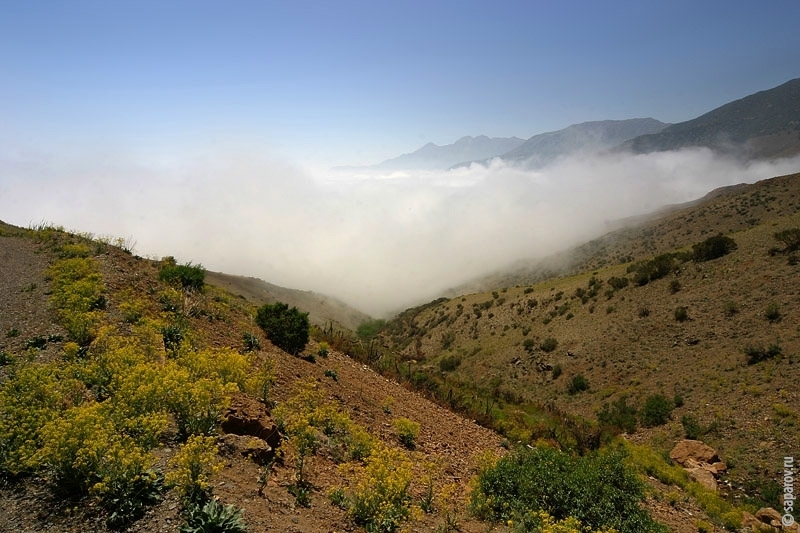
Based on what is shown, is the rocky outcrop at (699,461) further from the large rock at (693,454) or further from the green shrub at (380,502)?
the green shrub at (380,502)

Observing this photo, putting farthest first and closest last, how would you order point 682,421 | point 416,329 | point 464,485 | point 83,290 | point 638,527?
point 416,329 → point 682,421 → point 83,290 → point 464,485 → point 638,527

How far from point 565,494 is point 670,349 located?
2708 centimetres

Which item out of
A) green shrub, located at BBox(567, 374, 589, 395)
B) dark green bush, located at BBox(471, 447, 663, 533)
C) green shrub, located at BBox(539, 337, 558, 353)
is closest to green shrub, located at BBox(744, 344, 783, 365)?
green shrub, located at BBox(567, 374, 589, 395)

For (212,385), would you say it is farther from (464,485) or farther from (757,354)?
(757,354)

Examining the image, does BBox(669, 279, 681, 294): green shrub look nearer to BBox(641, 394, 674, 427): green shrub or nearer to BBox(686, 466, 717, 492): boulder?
BBox(641, 394, 674, 427): green shrub

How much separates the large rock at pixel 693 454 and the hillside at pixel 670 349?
78 centimetres

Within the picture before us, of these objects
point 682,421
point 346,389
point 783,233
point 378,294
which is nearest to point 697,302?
A: point 783,233

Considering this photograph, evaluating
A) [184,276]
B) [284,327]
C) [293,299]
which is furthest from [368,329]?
[284,327]

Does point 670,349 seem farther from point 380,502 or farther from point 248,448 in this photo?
point 248,448

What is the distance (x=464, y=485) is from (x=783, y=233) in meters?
38.6

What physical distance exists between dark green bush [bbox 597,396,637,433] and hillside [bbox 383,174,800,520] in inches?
18.9

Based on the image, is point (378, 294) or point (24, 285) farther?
point (378, 294)

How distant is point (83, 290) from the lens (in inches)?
456

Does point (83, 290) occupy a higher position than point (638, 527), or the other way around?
point (83, 290)
